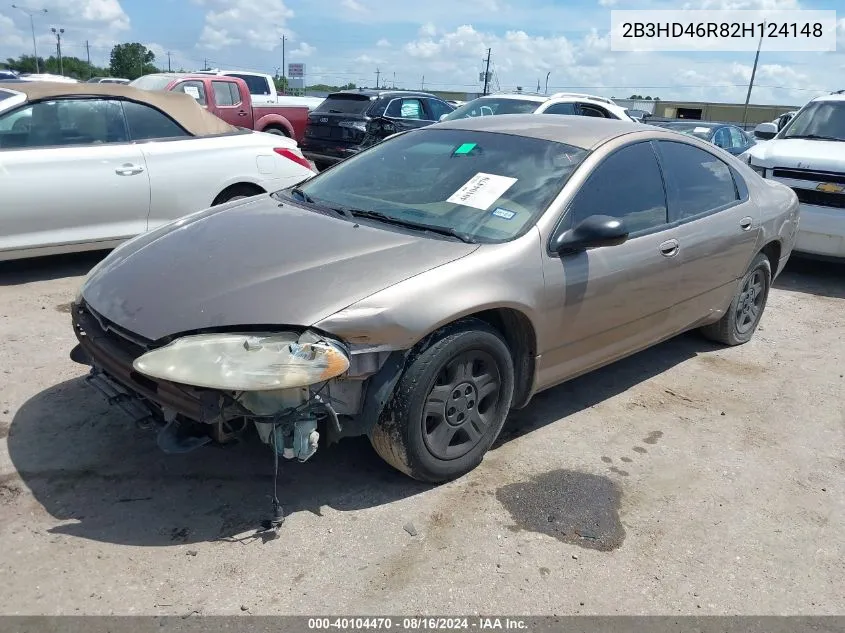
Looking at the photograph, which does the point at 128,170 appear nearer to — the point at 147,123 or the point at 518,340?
the point at 147,123

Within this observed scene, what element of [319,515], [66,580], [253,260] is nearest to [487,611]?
[319,515]

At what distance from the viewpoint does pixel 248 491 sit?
316cm

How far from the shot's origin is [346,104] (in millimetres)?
13641

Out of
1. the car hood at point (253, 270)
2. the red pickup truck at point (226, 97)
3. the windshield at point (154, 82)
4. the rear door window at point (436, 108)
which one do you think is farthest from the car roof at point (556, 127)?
the windshield at point (154, 82)

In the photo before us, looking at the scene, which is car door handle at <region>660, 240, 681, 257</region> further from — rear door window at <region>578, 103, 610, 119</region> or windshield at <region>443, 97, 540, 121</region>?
rear door window at <region>578, 103, 610, 119</region>

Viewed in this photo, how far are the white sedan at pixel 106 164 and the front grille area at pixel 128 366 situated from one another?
2.84m

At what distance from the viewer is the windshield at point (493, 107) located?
35.0 feet

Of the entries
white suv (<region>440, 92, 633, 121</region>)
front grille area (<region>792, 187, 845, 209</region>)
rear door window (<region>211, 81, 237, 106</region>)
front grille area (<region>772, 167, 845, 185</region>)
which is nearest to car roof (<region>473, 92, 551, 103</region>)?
white suv (<region>440, 92, 633, 121</region>)

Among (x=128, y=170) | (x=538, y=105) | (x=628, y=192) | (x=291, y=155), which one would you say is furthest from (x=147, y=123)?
(x=538, y=105)

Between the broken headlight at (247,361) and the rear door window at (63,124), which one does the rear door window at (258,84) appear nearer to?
the rear door window at (63,124)

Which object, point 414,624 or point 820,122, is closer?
point 414,624

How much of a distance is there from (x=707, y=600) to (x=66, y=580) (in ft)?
7.67

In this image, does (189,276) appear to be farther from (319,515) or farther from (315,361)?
(319,515)

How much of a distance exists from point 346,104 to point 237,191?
7.37m
